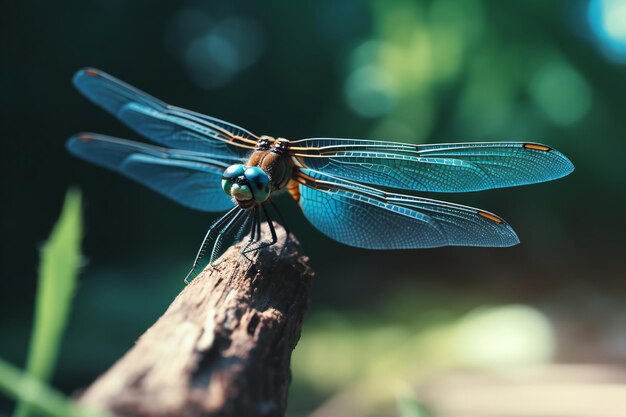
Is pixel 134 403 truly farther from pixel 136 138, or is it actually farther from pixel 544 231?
pixel 544 231

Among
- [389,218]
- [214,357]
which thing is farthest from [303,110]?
[214,357]

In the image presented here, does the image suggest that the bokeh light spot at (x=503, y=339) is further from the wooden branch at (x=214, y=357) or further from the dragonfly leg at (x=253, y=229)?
the wooden branch at (x=214, y=357)

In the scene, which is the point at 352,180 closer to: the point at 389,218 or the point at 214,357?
the point at 389,218

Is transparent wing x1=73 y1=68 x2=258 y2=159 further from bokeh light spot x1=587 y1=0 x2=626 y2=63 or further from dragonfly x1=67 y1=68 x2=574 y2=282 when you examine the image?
bokeh light spot x1=587 y1=0 x2=626 y2=63

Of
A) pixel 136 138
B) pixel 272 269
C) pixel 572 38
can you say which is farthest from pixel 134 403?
pixel 572 38

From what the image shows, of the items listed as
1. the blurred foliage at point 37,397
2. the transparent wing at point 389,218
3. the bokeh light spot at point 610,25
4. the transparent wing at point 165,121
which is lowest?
the blurred foliage at point 37,397

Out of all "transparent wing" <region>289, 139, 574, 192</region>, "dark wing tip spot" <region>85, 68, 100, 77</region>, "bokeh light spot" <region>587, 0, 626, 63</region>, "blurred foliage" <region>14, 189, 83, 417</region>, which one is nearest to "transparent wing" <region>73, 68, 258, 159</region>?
"dark wing tip spot" <region>85, 68, 100, 77</region>

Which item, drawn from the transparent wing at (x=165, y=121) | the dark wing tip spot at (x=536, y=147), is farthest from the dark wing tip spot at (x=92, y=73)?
the dark wing tip spot at (x=536, y=147)
